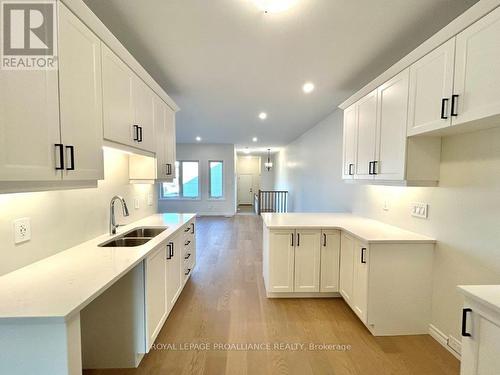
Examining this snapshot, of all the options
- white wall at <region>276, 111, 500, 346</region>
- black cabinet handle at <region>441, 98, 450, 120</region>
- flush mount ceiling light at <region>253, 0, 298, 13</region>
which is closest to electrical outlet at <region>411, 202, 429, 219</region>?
white wall at <region>276, 111, 500, 346</region>

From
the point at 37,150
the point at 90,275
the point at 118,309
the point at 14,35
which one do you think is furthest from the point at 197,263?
the point at 14,35

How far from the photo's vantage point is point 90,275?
1403 millimetres

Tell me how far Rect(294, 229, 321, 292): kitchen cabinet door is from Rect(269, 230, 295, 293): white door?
0.06m

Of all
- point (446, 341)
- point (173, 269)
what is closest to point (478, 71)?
point (446, 341)

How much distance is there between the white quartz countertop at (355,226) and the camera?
7.34 ft

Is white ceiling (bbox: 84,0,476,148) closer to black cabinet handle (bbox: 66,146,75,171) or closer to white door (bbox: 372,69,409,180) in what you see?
white door (bbox: 372,69,409,180)

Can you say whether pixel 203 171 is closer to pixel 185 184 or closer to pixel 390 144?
pixel 185 184

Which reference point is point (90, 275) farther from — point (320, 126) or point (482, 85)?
point (320, 126)

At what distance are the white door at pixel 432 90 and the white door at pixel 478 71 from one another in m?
Result: 0.07

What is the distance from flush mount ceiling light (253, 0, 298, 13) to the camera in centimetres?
166

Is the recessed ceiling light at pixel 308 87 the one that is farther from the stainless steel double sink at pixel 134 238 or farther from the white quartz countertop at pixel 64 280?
the white quartz countertop at pixel 64 280

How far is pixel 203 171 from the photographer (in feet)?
28.1

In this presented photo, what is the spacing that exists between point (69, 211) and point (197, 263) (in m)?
2.52

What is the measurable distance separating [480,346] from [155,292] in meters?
2.08
